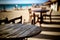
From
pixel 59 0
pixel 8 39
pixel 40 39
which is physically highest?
pixel 59 0

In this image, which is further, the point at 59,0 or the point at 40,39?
the point at 59,0

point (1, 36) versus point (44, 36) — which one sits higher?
point (1, 36)

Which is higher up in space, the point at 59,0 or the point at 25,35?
the point at 59,0

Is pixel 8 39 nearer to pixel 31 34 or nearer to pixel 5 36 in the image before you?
pixel 5 36

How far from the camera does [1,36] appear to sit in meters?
2.08

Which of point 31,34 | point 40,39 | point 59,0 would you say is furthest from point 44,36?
point 59,0

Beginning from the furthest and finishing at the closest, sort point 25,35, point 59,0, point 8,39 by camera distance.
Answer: point 59,0 < point 25,35 < point 8,39

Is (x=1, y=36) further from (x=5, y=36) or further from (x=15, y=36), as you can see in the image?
(x=15, y=36)

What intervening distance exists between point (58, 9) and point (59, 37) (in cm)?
846

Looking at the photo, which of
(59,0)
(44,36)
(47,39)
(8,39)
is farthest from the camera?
(59,0)

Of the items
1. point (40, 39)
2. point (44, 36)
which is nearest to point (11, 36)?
point (40, 39)

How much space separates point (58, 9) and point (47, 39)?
8694 mm

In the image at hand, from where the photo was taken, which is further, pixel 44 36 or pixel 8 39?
pixel 44 36

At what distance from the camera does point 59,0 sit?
11.9m
